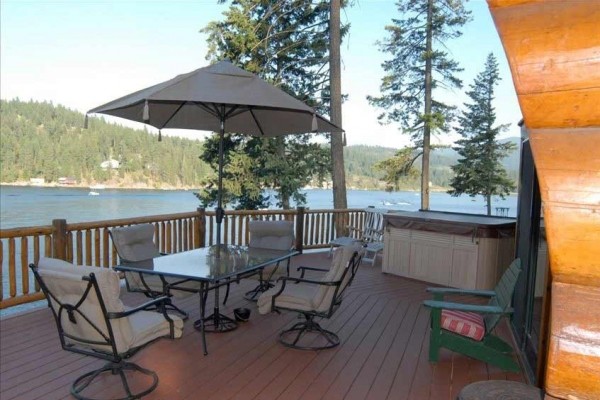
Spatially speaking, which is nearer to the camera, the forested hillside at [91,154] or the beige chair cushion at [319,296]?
the beige chair cushion at [319,296]

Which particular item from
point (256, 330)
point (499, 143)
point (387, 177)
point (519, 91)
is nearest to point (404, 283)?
point (256, 330)

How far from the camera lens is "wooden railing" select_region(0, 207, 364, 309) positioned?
4.60 meters

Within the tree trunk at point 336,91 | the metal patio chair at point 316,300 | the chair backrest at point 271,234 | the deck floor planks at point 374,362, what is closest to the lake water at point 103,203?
the tree trunk at point 336,91

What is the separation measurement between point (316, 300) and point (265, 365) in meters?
0.71

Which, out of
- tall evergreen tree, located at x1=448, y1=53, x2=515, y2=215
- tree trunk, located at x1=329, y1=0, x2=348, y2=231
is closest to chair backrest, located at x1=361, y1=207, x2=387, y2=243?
tree trunk, located at x1=329, y1=0, x2=348, y2=231

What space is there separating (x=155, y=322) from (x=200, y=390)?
0.58 metres

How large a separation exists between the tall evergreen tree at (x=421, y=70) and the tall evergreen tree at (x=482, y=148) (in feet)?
12.5

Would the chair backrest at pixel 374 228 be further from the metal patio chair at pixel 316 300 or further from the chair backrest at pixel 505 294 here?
the chair backrest at pixel 505 294

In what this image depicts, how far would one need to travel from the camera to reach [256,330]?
429cm

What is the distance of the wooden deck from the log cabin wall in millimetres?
2366

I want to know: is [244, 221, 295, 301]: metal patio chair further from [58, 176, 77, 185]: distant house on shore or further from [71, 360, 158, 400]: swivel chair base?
[58, 176, 77, 185]: distant house on shore

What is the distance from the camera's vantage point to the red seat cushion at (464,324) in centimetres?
353

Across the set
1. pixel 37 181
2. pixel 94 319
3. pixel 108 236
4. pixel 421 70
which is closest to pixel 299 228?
pixel 108 236

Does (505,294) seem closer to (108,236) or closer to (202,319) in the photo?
(202,319)
